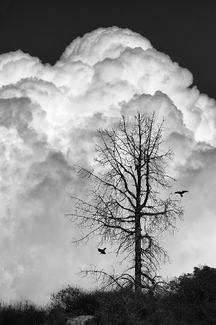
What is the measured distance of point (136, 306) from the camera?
46.6 ft

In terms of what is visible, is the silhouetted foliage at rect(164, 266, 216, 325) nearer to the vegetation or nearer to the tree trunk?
the vegetation

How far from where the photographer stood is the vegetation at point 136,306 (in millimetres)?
13781

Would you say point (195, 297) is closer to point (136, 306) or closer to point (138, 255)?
point (138, 255)

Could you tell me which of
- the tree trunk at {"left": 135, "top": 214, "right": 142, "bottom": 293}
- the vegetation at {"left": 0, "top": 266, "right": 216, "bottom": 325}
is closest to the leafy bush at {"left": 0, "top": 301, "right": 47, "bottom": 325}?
the vegetation at {"left": 0, "top": 266, "right": 216, "bottom": 325}

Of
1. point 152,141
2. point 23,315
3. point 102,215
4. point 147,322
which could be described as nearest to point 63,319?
point 23,315

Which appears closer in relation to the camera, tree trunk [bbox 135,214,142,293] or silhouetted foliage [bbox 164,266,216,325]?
silhouetted foliage [bbox 164,266,216,325]

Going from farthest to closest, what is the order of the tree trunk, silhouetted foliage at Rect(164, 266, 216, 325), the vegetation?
the tree trunk < silhouetted foliage at Rect(164, 266, 216, 325) < the vegetation

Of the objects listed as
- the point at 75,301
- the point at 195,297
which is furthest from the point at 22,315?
the point at 195,297

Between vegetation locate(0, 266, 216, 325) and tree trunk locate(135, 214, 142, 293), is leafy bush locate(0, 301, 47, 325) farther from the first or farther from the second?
tree trunk locate(135, 214, 142, 293)

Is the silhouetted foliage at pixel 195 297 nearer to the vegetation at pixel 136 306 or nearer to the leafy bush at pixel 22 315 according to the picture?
the vegetation at pixel 136 306

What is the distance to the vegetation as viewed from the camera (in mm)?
13781

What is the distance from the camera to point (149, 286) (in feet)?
56.2

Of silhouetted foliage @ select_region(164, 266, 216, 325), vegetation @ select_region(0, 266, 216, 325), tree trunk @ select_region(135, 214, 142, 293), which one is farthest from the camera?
tree trunk @ select_region(135, 214, 142, 293)

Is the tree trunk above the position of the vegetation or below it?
above
